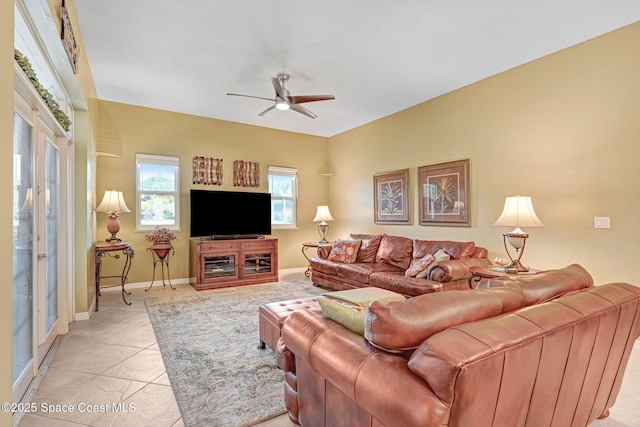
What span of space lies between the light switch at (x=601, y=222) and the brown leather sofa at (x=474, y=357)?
191 cm

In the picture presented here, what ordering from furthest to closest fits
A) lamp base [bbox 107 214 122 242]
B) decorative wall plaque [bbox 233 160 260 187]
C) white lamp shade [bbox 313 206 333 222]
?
white lamp shade [bbox 313 206 333 222]
decorative wall plaque [bbox 233 160 260 187]
lamp base [bbox 107 214 122 242]

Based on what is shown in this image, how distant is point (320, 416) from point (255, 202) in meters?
4.78

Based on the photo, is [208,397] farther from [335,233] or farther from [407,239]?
[335,233]

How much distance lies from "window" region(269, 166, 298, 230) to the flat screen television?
52 cm

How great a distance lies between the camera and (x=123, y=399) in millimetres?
2152

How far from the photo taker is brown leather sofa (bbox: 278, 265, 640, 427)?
100 cm

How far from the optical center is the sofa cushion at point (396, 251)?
4.77 metres

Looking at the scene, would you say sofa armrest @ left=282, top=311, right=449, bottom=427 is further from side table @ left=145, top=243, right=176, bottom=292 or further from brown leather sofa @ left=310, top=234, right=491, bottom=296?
side table @ left=145, top=243, right=176, bottom=292

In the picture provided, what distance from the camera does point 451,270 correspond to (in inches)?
144

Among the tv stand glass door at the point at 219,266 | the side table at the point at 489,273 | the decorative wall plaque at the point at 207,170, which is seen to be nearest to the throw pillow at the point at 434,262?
the side table at the point at 489,273

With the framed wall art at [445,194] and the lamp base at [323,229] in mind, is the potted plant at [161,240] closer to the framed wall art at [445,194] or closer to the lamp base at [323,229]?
the lamp base at [323,229]

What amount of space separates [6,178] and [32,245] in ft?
5.38

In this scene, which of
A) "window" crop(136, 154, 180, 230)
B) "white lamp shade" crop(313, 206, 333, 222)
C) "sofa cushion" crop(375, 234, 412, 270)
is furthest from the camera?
"white lamp shade" crop(313, 206, 333, 222)

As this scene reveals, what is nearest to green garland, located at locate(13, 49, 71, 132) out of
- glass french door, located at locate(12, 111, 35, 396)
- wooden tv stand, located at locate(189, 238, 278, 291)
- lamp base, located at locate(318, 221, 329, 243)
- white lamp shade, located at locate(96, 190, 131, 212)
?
glass french door, located at locate(12, 111, 35, 396)
